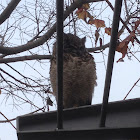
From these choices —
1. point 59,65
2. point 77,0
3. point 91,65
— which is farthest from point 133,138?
point 77,0

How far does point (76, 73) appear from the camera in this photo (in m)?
2.34

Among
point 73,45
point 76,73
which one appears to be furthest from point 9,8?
point 76,73

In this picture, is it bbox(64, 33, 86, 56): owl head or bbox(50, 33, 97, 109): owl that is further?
bbox(64, 33, 86, 56): owl head

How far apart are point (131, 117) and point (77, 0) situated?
1536 millimetres

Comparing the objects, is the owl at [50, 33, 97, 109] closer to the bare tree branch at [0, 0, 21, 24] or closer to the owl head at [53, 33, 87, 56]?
the owl head at [53, 33, 87, 56]

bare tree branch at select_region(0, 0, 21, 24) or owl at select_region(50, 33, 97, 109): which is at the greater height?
bare tree branch at select_region(0, 0, 21, 24)

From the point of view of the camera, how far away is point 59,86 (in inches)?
40.0

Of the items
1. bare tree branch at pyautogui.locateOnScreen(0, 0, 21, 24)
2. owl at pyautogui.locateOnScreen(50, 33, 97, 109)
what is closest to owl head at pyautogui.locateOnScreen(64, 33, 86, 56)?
owl at pyautogui.locateOnScreen(50, 33, 97, 109)

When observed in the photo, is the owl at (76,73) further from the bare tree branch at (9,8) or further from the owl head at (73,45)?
the bare tree branch at (9,8)

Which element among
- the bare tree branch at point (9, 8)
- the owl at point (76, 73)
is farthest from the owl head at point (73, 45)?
the bare tree branch at point (9, 8)

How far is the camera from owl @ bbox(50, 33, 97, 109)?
2.34 m

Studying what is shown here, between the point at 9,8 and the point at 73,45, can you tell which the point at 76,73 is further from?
the point at 9,8

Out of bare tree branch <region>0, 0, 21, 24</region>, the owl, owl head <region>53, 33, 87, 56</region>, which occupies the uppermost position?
bare tree branch <region>0, 0, 21, 24</region>

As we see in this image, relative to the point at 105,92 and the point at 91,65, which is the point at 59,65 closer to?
the point at 105,92
